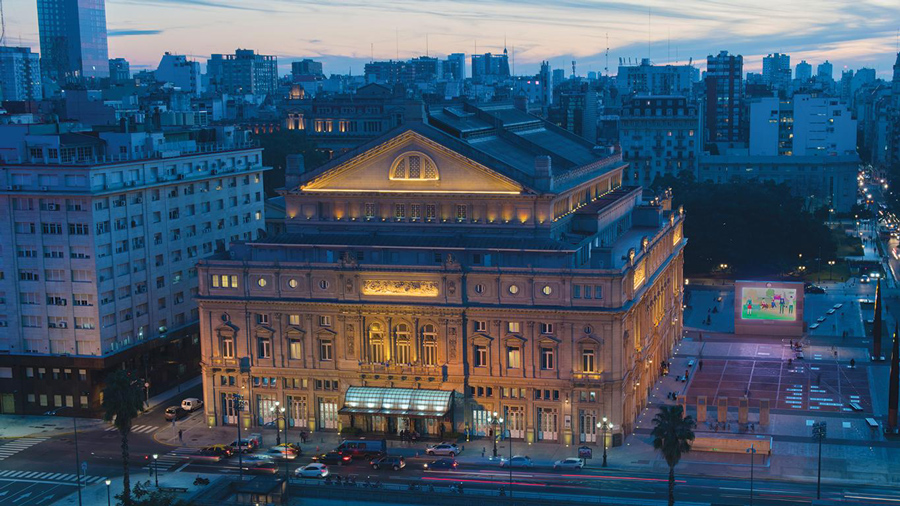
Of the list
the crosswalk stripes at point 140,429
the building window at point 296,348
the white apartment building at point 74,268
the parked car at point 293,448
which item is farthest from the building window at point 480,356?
the crosswalk stripes at point 140,429

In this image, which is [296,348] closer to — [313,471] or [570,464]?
[313,471]

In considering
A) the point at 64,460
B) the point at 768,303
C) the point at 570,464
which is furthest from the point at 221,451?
the point at 768,303

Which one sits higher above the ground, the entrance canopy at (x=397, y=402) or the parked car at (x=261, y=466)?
the entrance canopy at (x=397, y=402)

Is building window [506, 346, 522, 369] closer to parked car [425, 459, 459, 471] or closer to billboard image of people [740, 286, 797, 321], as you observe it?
A: parked car [425, 459, 459, 471]

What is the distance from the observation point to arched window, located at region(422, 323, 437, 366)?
10756 centimetres

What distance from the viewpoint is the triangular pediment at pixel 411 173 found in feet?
375

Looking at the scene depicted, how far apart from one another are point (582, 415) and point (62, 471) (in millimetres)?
46374

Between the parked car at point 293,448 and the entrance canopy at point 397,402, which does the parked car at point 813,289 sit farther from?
the parked car at point 293,448

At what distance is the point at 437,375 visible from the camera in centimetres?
10756

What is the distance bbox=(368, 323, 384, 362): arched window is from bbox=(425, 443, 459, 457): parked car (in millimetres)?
10806

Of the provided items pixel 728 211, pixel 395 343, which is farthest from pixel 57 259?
pixel 728 211

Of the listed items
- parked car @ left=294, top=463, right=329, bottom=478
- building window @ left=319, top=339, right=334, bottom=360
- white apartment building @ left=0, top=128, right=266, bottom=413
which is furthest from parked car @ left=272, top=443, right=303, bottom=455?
white apartment building @ left=0, top=128, right=266, bottom=413

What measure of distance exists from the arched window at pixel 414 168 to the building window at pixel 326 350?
1869 cm

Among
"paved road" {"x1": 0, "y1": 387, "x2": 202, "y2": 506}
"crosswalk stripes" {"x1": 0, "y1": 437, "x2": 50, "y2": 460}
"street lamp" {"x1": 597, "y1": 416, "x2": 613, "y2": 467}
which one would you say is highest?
"street lamp" {"x1": 597, "y1": 416, "x2": 613, "y2": 467}
